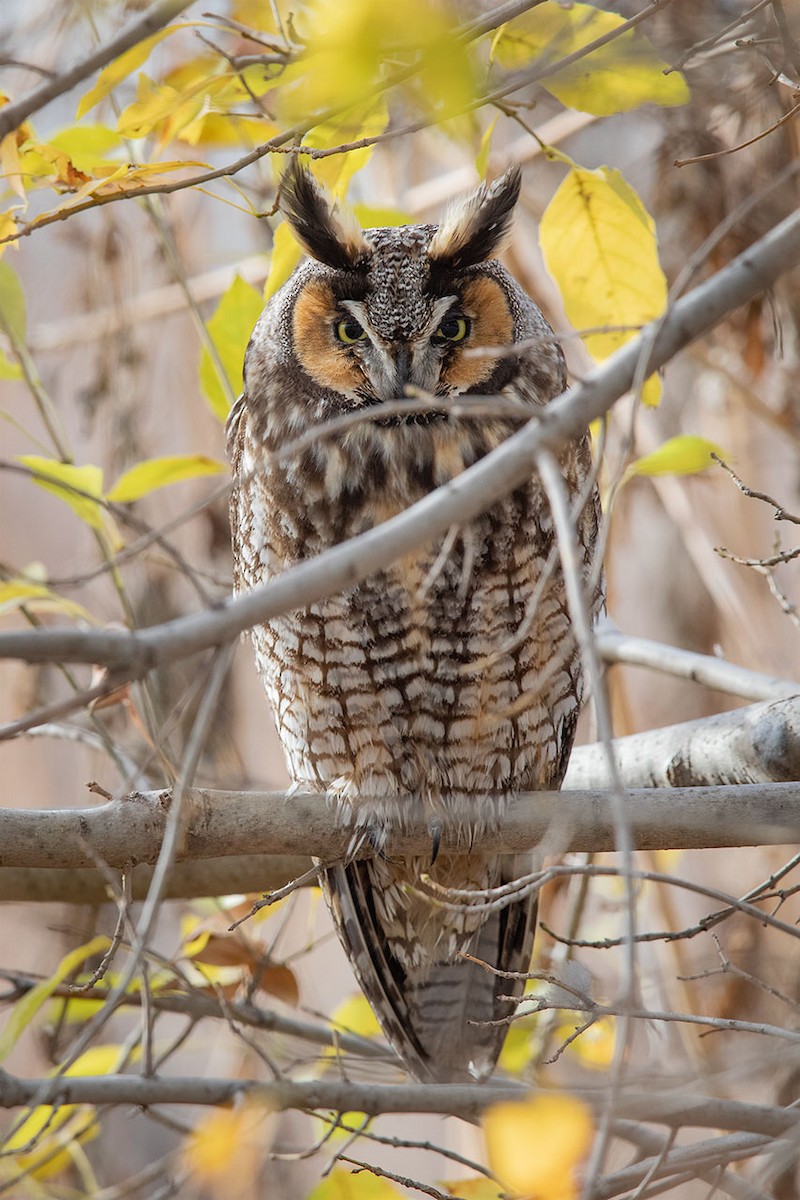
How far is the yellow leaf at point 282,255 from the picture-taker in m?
1.69

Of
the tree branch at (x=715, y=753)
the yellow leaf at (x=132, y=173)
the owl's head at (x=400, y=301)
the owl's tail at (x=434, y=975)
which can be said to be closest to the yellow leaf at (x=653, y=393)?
the owl's head at (x=400, y=301)

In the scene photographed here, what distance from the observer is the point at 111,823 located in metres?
1.32

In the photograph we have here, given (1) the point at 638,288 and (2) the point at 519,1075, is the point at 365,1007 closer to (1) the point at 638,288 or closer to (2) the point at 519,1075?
(2) the point at 519,1075

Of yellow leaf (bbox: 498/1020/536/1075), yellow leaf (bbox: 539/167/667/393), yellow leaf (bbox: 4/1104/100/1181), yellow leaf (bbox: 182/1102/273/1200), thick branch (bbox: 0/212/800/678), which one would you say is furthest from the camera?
yellow leaf (bbox: 498/1020/536/1075)

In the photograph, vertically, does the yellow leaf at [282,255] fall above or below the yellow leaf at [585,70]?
above

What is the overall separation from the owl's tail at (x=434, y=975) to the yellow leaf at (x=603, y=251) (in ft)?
3.12

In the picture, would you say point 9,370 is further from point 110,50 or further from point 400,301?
point 110,50

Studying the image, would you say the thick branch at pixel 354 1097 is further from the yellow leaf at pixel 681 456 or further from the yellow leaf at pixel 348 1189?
the yellow leaf at pixel 681 456

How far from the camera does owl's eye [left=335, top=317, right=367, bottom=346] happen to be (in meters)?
1.78

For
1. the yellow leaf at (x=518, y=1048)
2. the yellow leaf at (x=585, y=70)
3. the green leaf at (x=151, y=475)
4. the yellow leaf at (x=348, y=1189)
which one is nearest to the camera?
the yellow leaf at (x=585, y=70)

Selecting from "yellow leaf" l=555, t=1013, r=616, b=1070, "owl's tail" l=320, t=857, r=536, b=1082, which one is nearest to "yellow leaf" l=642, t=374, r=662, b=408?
"owl's tail" l=320, t=857, r=536, b=1082

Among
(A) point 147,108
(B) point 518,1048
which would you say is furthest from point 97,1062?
(A) point 147,108

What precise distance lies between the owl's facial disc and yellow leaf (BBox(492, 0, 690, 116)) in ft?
1.42

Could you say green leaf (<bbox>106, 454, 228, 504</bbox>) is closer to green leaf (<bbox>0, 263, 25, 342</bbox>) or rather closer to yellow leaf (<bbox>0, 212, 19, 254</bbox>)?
green leaf (<bbox>0, 263, 25, 342</bbox>)
